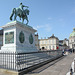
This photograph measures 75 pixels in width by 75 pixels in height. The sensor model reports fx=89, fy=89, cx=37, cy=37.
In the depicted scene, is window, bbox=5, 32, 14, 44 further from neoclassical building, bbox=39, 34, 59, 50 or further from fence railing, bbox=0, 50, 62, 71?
neoclassical building, bbox=39, 34, 59, 50

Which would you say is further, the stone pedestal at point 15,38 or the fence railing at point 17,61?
the stone pedestal at point 15,38

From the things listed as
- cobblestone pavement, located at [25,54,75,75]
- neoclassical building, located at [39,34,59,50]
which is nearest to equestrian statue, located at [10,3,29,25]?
cobblestone pavement, located at [25,54,75,75]

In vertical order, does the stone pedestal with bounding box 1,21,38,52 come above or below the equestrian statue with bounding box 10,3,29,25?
below

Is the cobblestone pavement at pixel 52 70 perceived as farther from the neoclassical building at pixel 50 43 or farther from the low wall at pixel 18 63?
the neoclassical building at pixel 50 43

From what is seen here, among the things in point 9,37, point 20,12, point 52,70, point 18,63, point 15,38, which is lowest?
point 52,70

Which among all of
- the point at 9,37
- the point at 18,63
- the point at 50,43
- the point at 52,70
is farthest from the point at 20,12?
the point at 50,43

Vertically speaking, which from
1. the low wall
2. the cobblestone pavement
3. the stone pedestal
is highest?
the stone pedestal

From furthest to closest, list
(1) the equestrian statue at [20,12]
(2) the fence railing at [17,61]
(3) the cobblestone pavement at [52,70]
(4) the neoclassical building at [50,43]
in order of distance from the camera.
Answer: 1. (4) the neoclassical building at [50,43]
2. (1) the equestrian statue at [20,12]
3. (3) the cobblestone pavement at [52,70]
4. (2) the fence railing at [17,61]

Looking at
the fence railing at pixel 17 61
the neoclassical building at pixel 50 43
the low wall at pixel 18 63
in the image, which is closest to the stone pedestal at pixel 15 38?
the fence railing at pixel 17 61

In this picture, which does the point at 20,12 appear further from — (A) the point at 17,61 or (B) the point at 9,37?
(A) the point at 17,61

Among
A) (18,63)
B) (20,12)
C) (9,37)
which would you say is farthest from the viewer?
(20,12)

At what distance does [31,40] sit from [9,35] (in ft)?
11.4

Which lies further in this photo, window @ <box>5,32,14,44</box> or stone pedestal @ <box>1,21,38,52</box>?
window @ <box>5,32,14,44</box>

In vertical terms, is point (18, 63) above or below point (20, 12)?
below
